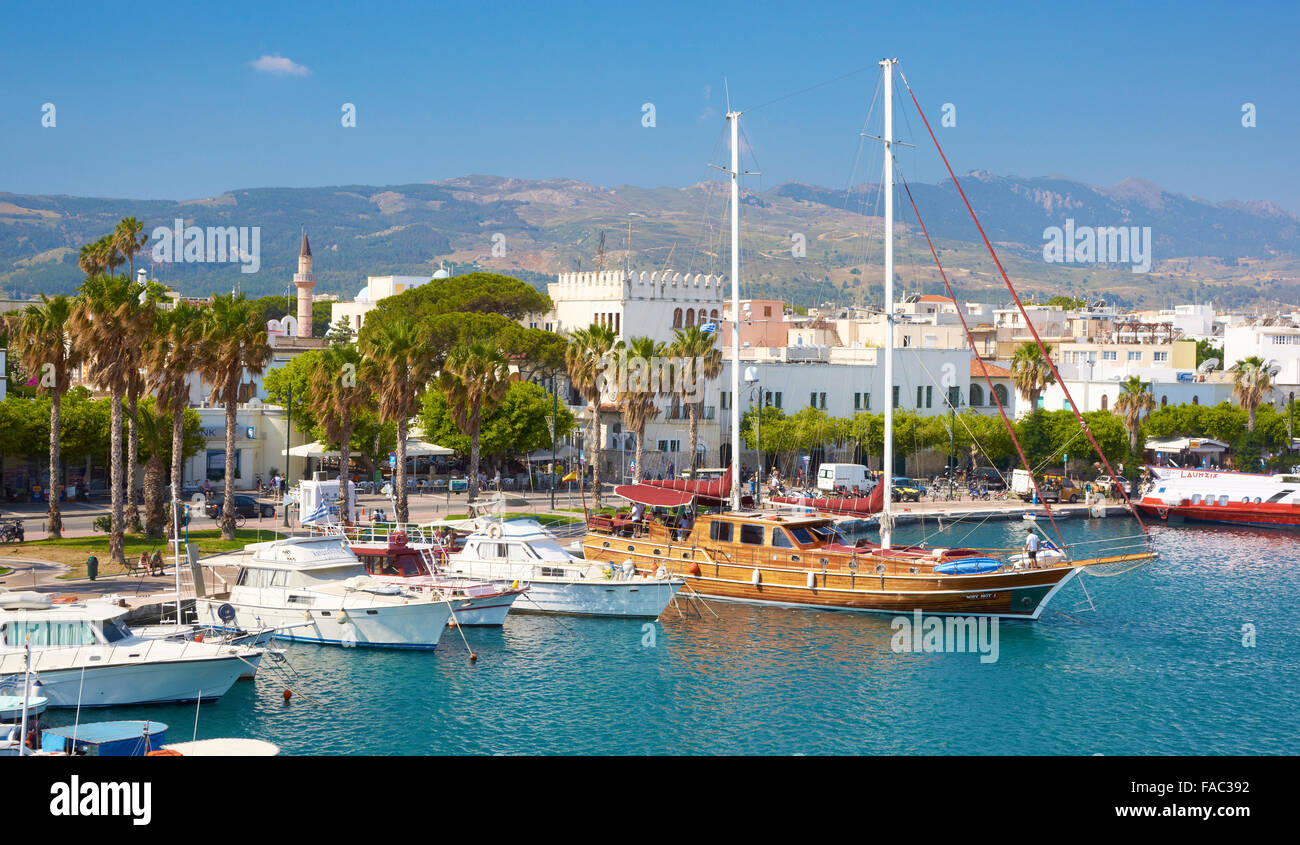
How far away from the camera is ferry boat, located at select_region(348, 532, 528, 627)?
35656mm

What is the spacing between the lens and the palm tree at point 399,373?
1928 inches

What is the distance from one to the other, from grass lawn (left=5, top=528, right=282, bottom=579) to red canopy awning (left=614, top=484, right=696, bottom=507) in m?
12.8

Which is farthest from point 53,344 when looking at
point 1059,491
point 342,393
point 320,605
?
point 1059,491

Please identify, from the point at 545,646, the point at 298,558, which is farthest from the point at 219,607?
the point at 545,646

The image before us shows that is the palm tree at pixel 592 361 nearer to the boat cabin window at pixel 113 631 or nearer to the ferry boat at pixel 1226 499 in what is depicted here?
the ferry boat at pixel 1226 499

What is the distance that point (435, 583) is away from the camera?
35.9 m

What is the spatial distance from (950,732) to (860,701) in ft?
8.91

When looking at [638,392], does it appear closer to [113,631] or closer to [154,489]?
[154,489]

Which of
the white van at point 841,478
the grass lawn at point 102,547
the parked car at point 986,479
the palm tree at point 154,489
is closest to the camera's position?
the grass lawn at point 102,547

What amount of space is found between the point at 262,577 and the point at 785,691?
1488 centimetres

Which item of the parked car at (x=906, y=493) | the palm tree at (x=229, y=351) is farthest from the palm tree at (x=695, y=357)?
the palm tree at (x=229, y=351)

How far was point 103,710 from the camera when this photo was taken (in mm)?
26594

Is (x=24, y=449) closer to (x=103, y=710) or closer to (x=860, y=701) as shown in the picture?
(x=103, y=710)

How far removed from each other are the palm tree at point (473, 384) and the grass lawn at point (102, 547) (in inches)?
469
